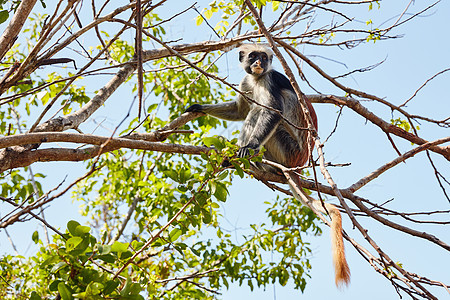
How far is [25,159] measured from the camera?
299 cm

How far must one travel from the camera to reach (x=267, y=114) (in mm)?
5465

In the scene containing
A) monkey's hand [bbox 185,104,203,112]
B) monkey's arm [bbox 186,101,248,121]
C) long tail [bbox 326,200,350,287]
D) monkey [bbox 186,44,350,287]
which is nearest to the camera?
long tail [bbox 326,200,350,287]

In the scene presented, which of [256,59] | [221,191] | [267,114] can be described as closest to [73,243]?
[221,191]

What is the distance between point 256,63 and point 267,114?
36.4 inches

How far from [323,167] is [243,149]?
9.28 ft

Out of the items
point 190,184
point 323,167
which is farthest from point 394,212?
point 190,184

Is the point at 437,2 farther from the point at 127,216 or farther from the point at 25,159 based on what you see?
the point at 127,216

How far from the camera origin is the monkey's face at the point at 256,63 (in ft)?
19.9

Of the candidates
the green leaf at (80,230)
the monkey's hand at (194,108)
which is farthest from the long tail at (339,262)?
the monkey's hand at (194,108)

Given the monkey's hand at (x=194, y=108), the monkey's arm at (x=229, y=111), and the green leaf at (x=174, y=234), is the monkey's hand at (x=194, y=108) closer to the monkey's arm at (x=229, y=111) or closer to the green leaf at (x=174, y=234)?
the monkey's arm at (x=229, y=111)

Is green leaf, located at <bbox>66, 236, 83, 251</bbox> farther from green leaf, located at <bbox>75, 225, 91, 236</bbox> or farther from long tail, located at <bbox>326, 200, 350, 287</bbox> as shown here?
long tail, located at <bbox>326, 200, 350, 287</bbox>

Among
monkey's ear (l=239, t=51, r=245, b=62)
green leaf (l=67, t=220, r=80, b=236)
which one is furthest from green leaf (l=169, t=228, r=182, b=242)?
monkey's ear (l=239, t=51, r=245, b=62)

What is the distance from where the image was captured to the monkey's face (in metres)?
6.08

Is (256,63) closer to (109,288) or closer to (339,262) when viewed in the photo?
(339,262)
